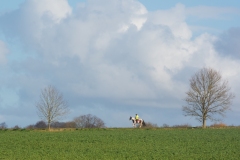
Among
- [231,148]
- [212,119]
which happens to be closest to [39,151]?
[231,148]

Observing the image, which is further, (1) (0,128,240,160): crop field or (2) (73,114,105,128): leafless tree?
(2) (73,114,105,128): leafless tree

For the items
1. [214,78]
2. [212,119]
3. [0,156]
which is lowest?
[0,156]

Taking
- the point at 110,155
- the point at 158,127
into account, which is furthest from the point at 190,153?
the point at 158,127

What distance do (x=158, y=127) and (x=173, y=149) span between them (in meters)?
32.3

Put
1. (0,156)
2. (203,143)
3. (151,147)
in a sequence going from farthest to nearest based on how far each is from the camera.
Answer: (203,143) → (151,147) → (0,156)

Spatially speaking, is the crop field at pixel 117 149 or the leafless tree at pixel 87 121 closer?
the crop field at pixel 117 149

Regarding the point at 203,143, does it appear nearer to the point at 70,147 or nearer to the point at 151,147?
the point at 151,147

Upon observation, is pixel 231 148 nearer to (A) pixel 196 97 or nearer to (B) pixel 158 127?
(B) pixel 158 127

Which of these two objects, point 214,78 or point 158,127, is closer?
point 158,127

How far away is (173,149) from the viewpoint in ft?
110

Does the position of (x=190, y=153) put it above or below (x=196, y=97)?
below

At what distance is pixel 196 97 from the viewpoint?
244 ft

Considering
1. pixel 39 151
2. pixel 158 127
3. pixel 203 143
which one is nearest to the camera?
pixel 39 151

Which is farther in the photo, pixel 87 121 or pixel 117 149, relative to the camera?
pixel 87 121
